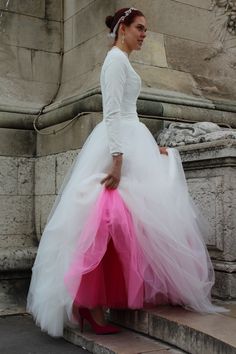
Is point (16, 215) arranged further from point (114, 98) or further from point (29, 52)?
point (114, 98)

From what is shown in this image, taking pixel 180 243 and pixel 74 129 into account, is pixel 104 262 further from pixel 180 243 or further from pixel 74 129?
pixel 74 129

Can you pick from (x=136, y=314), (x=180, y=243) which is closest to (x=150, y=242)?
(x=180, y=243)

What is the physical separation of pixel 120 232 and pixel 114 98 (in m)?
0.90

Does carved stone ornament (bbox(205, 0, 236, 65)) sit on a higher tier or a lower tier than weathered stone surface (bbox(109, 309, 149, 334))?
higher

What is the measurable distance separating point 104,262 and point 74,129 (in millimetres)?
2126

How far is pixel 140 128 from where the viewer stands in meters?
4.09

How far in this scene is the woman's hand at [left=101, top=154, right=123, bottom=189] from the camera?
12.5 feet

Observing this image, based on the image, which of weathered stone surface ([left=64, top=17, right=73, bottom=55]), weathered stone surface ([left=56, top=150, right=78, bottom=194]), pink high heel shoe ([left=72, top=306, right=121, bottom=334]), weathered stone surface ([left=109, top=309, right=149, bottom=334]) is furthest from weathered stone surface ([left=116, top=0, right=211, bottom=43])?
pink high heel shoe ([left=72, top=306, right=121, bottom=334])

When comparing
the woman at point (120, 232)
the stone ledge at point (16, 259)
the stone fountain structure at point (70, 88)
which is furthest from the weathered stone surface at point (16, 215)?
the woman at point (120, 232)

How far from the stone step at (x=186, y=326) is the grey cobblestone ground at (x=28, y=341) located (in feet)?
1.38

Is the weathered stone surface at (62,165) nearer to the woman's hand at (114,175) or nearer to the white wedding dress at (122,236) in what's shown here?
the white wedding dress at (122,236)

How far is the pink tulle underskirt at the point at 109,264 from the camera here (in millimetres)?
3689

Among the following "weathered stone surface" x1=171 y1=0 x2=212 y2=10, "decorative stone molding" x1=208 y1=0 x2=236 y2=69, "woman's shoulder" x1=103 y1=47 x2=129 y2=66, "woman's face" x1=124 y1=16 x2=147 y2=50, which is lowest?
"woman's shoulder" x1=103 y1=47 x2=129 y2=66

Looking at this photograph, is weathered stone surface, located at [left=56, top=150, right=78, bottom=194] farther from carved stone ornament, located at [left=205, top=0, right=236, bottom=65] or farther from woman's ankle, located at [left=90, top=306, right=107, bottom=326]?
woman's ankle, located at [left=90, top=306, right=107, bottom=326]
